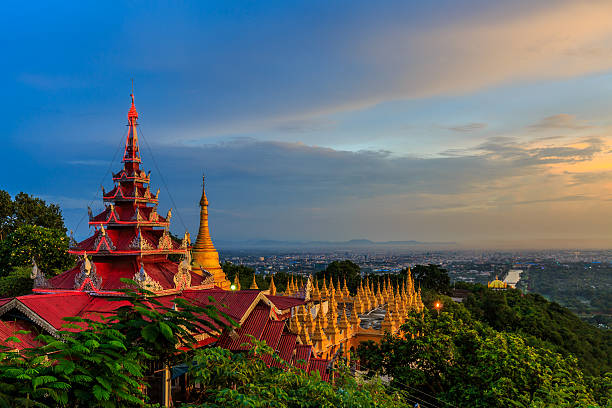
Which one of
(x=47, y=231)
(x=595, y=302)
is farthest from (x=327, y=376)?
(x=595, y=302)

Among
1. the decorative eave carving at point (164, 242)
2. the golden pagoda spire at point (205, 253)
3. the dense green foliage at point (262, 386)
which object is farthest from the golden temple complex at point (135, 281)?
the golden pagoda spire at point (205, 253)

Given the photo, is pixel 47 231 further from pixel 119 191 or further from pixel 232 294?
pixel 232 294

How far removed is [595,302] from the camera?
4938 inches

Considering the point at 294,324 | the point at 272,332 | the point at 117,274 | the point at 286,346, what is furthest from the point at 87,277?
the point at 294,324

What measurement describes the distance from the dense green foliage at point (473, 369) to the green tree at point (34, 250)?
2507 cm

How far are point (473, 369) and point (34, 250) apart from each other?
31.8 m

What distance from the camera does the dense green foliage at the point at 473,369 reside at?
15969mm

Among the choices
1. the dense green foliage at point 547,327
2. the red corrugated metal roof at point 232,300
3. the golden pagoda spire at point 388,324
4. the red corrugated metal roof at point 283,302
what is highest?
the red corrugated metal roof at point 232,300

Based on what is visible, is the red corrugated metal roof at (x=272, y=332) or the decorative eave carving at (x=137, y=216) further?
the decorative eave carving at (x=137, y=216)

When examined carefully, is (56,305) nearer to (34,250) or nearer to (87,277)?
(87,277)

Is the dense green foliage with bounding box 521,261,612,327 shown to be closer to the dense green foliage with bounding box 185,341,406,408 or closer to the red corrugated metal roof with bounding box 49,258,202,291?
the red corrugated metal roof with bounding box 49,258,202,291

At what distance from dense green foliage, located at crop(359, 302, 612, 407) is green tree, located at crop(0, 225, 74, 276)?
82.2 ft

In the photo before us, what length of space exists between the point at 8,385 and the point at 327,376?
12.4 meters

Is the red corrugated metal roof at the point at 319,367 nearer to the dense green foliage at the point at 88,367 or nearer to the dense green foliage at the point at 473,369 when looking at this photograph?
the dense green foliage at the point at 473,369
